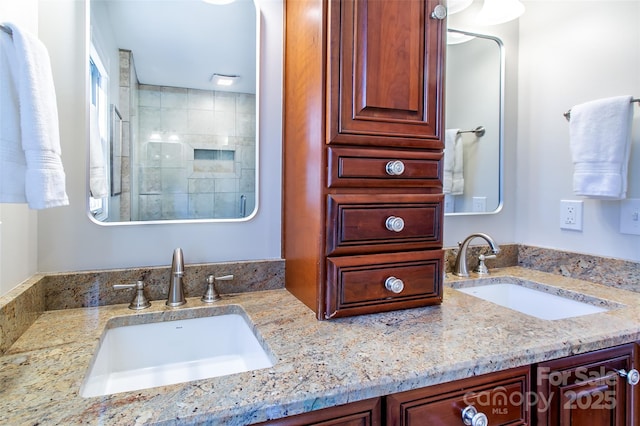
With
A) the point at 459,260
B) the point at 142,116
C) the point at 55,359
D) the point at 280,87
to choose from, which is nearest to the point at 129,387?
the point at 55,359

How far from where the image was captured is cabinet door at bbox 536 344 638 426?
0.82m

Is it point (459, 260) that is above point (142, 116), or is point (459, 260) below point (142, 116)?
below

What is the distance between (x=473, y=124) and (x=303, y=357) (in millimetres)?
1284

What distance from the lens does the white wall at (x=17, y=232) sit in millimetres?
812

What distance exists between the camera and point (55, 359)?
74 cm

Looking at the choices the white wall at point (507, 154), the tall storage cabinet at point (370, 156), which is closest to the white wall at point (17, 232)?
the white wall at point (507, 154)

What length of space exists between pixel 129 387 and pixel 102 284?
1.02ft

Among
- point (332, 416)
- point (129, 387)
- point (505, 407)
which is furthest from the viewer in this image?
point (129, 387)

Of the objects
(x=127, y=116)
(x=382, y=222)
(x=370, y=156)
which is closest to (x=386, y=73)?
(x=370, y=156)

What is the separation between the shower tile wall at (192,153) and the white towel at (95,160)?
0.31ft

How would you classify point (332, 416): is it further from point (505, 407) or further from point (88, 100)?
point (88, 100)

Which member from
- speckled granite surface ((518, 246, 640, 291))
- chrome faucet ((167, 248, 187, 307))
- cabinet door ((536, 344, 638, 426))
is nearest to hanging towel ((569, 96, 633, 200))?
speckled granite surface ((518, 246, 640, 291))

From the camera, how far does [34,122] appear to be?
688mm

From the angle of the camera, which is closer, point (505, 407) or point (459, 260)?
point (505, 407)
